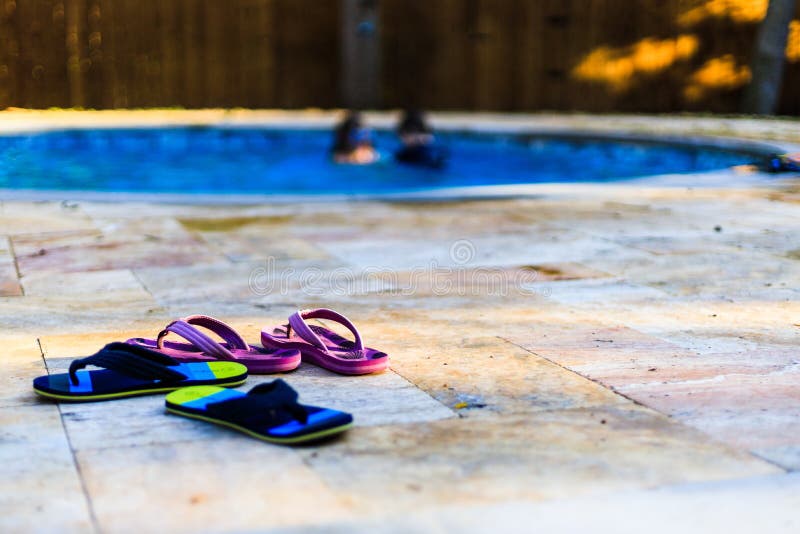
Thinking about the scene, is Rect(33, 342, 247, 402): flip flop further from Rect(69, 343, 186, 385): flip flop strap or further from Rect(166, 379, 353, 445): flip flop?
Rect(166, 379, 353, 445): flip flop

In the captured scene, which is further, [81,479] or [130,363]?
[130,363]

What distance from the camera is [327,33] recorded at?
13.6 metres

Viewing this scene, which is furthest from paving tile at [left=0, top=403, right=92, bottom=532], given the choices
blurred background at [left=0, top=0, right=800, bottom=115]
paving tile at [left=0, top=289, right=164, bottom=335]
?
blurred background at [left=0, top=0, right=800, bottom=115]

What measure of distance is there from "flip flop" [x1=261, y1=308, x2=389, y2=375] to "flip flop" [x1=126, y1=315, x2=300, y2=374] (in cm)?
5

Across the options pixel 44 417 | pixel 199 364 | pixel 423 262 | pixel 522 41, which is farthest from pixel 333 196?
pixel 522 41

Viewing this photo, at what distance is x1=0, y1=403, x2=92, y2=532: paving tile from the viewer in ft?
5.84

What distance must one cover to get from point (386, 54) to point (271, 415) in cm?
1174

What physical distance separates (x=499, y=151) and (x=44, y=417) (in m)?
8.36

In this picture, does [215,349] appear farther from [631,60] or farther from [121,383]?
[631,60]

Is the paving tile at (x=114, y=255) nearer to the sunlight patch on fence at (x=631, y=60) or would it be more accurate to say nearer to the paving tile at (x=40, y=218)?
the paving tile at (x=40, y=218)

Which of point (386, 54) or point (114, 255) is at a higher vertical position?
point (386, 54)

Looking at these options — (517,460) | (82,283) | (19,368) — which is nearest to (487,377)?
(517,460)

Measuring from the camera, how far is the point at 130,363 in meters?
2.54

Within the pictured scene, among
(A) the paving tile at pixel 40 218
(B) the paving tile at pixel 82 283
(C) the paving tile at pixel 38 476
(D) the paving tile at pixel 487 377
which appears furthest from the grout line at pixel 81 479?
(A) the paving tile at pixel 40 218
